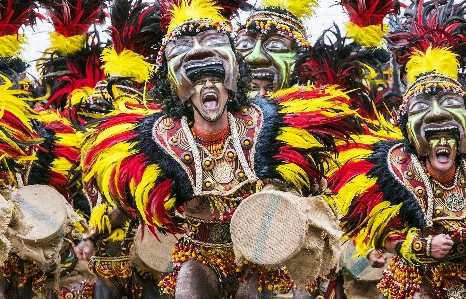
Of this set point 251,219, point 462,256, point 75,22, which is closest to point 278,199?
point 251,219

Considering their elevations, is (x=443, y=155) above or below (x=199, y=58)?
below

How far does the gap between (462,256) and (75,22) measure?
409cm

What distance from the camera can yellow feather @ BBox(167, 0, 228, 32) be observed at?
7816mm

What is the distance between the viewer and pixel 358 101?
10312 millimetres

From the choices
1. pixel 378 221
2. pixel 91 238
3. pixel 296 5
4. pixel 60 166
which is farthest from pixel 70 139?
pixel 378 221

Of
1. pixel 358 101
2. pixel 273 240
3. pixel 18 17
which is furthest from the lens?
pixel 358 101

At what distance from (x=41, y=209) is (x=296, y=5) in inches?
108

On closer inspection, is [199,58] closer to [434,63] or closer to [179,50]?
[179,50]

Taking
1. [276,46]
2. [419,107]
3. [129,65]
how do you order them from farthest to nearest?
[276,46], [129,65], [419,107]

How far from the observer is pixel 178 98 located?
25.4 ft

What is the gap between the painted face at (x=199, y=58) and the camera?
24.8 ft

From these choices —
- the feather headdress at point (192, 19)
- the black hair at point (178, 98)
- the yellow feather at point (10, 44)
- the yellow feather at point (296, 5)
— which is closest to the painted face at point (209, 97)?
the black hair at point (178, 98)

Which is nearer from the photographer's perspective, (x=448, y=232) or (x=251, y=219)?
(x=251, y=219)

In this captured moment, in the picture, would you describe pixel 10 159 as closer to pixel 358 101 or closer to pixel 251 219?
pixel 251 219
